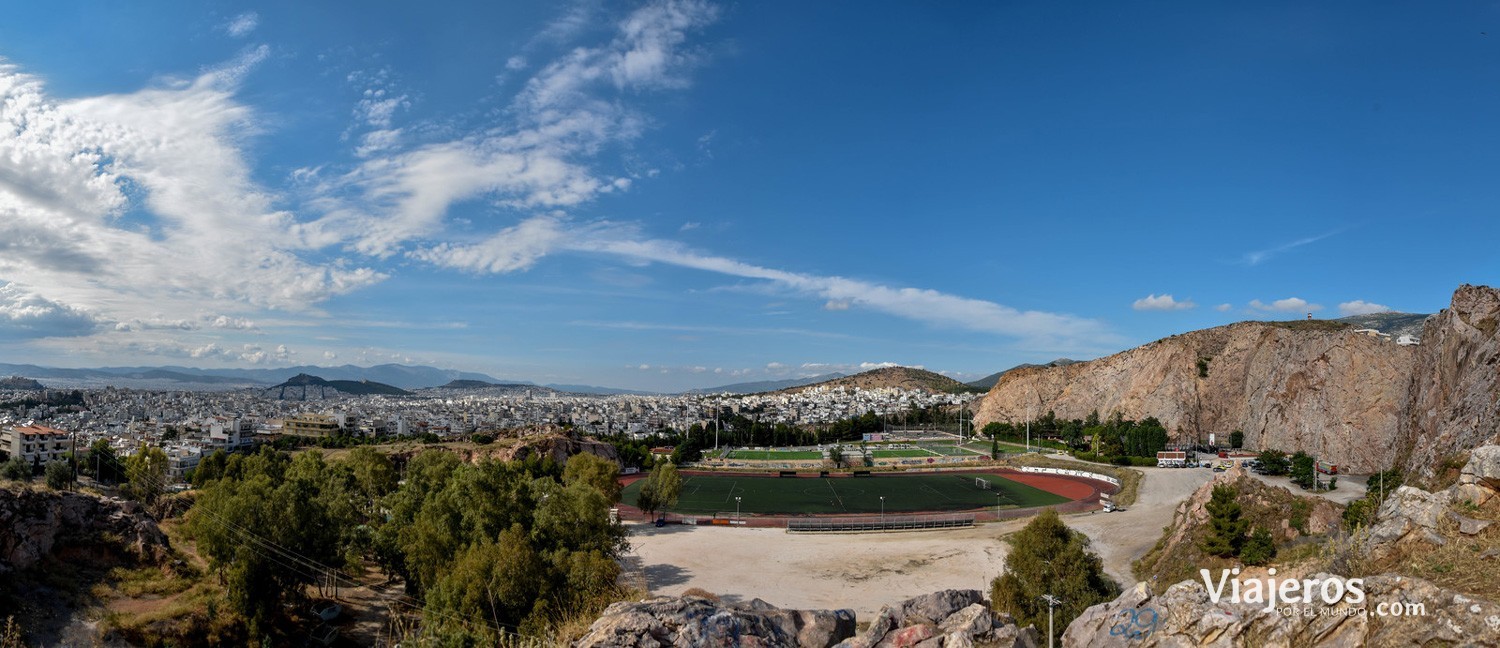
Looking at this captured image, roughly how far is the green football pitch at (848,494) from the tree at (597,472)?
8251mm

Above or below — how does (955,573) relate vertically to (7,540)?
below

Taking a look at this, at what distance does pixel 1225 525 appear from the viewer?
23766 mm

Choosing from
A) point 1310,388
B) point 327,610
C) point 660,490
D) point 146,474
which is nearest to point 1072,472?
point 1310,388

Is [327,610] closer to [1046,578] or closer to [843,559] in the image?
[843,559]

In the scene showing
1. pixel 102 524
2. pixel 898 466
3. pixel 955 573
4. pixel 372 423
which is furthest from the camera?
pixel 372 423

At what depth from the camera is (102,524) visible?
19844 mm

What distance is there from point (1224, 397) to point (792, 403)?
103940 mm

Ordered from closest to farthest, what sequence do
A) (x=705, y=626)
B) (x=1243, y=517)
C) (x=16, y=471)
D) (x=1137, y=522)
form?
(x=705, y=626), (x=1243, y=517), (x=16, y=471), (x=1137, y=522)

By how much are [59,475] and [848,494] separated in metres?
45.3

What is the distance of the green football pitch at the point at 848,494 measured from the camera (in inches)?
1791

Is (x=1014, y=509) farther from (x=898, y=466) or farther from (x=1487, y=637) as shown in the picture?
(x=1487, y=637)

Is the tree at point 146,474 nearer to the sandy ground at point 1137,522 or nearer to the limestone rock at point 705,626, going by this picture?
the limestone rock at point 705,626

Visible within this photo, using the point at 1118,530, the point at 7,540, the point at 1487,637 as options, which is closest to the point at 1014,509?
the point at 1118,530

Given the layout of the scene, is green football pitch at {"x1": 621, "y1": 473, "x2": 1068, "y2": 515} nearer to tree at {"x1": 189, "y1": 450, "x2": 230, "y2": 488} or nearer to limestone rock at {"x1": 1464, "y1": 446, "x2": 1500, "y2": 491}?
tree at {"x1": 189, "y1": 450, "x2": 230, "y2": 488}
